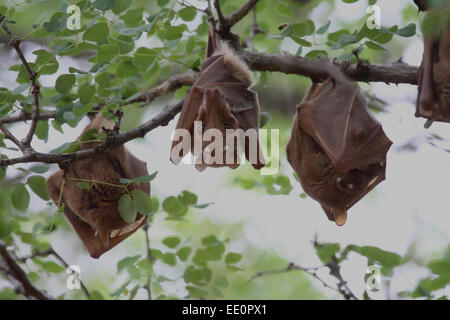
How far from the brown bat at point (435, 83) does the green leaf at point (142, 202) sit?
1500 mm

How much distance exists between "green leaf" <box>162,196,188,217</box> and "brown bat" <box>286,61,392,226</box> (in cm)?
86

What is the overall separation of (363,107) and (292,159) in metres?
0.52

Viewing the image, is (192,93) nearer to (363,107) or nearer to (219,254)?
(363,107)

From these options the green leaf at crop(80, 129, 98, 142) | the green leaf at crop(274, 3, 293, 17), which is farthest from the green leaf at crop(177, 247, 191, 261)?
the green leaf at crop(274, 3, 293, 17)

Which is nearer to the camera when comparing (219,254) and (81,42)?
(81,42)

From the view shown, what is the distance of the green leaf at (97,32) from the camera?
2.82 meters

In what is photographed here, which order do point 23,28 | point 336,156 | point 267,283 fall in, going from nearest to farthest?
point 336,156 → point 23,28 → point 267,283

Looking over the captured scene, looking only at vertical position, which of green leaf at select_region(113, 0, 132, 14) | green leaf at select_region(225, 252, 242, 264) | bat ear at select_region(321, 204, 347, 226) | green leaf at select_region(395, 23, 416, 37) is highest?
green leaf at select_region(113, 0, 132, 14)

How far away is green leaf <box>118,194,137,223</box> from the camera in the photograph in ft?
9.88

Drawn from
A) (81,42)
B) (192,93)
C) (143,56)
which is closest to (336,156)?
(192,93)

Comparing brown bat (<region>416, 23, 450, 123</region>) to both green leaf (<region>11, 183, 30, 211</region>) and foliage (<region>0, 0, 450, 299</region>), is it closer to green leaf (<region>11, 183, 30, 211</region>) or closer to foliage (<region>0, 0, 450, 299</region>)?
foliage (<region>0, 0, 450, 299</region>)

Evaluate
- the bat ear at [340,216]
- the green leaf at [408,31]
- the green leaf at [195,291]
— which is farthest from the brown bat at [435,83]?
the green leaf at [195,291]

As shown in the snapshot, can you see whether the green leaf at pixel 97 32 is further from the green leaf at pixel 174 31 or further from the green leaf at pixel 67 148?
the green leaf at pixel 67 148

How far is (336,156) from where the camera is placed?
10.0 feet
